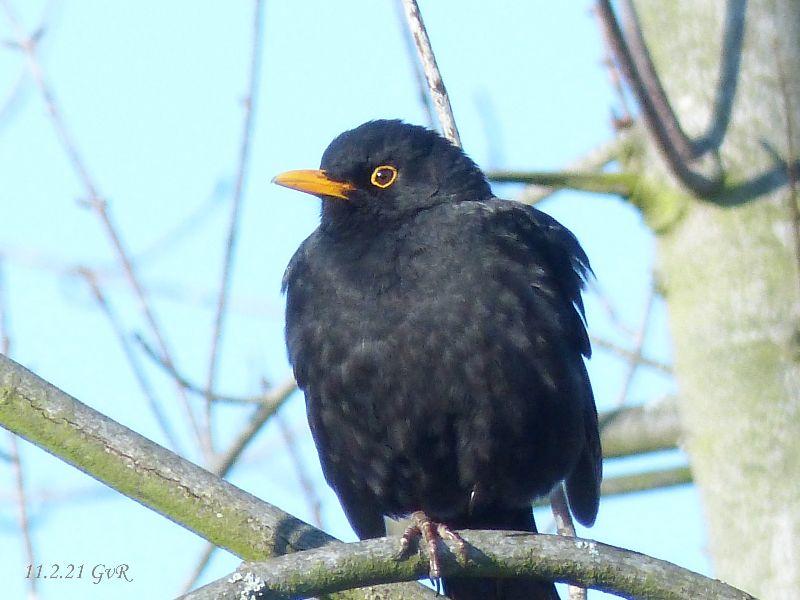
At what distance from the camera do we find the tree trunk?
208 inches

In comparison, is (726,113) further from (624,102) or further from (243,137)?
(243,137)

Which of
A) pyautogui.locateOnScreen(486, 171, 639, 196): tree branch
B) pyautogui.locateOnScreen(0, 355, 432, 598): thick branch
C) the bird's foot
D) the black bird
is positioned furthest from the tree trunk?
pyautogui.locateOnScreen(0, 355, 432, 598): thick branch

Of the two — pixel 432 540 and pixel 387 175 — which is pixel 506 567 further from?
pixel 387 175

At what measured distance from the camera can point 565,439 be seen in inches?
210

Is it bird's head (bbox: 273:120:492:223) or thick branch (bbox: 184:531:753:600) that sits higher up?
bird's head (bbox: 273:120:492:223)

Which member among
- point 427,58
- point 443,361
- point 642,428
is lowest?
point 642,428

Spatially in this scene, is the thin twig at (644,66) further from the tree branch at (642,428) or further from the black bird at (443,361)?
the tree branch at (642,428)

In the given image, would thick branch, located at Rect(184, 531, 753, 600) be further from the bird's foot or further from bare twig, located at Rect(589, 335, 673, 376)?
bare twig, located at Rect(589, 335, 673, 376)

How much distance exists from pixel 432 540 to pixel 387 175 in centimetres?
230

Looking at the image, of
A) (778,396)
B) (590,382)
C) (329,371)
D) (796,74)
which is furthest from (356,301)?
(796,74)

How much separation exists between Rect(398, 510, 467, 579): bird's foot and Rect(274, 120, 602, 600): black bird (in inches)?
37.2

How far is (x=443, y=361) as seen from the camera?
16.6 feet

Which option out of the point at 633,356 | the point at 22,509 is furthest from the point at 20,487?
the point at 633,356

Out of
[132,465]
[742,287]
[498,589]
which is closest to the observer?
[132,465]
